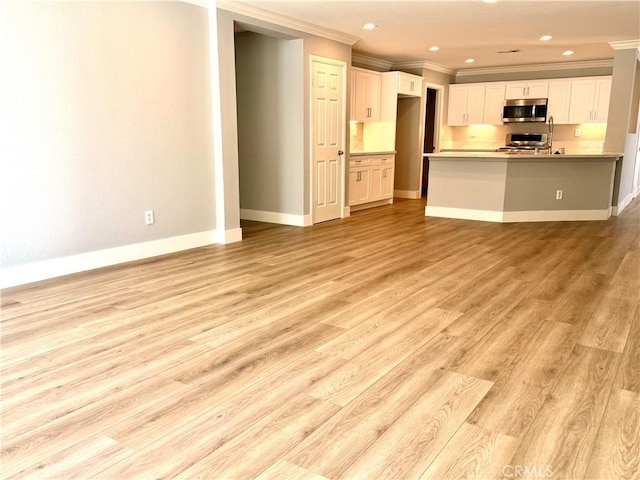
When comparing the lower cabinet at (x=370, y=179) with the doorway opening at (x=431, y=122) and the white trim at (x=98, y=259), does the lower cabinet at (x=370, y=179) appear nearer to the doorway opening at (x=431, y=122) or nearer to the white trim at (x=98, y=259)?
the doorway opening at (x=431, y=122)

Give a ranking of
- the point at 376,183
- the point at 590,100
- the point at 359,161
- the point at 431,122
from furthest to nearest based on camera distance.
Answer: the point at 431,122, the point at 590,100, the point at 376,183, the point at 359,161

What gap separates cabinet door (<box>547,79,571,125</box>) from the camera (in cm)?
862

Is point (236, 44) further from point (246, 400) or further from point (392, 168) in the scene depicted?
point (246, 400)

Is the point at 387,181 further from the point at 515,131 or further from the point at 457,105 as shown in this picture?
the point at 515,131

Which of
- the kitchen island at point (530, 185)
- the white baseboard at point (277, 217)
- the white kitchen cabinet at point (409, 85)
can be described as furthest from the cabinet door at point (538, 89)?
the white baseboard at point (277, 217)

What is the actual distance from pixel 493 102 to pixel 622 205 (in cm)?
303

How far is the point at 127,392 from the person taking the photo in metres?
2.16

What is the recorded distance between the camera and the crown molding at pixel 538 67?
8.44 m

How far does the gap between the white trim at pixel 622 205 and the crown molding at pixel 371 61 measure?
4.32 meters

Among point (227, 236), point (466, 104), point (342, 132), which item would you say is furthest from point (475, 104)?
point (227, 236)

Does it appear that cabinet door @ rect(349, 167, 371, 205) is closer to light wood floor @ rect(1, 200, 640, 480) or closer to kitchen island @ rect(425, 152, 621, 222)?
kitchen island @ rect(425, 152, 621, 222)

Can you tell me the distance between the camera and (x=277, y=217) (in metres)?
6.50

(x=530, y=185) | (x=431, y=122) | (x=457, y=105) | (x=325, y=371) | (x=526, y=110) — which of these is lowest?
(x=325, y=371)

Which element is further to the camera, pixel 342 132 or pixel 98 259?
pixel 342 132
